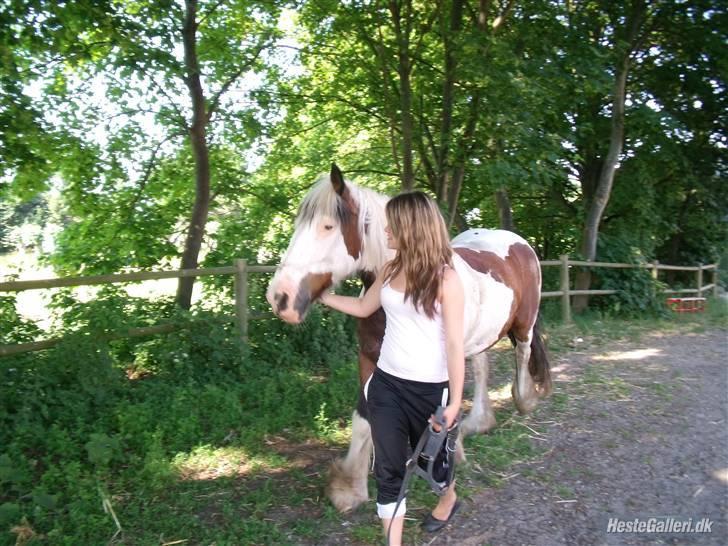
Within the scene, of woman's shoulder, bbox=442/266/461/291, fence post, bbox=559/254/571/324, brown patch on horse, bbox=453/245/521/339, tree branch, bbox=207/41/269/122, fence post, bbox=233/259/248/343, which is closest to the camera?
woman's shoulder, bbox=442/266/461/291

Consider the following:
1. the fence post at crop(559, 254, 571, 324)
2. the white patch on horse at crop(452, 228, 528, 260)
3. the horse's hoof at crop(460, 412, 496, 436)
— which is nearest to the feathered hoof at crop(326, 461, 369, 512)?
the horse's hoof at crop(460, 412, 496, 436)

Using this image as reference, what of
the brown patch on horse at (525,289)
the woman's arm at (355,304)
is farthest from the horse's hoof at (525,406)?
the woman's arm at (355,304)

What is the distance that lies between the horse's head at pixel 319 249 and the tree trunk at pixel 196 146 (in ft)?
14.6

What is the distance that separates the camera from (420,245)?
7.88 ft

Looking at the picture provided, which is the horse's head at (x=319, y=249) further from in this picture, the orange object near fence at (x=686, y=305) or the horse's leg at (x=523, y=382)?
the orange object near fence at (x=686, y=305)

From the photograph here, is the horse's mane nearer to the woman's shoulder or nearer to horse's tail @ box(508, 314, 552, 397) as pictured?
the woman's shoulder

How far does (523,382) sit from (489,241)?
1.40 meters

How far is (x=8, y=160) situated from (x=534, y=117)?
22.1ft

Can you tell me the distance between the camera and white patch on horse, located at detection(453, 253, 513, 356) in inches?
137

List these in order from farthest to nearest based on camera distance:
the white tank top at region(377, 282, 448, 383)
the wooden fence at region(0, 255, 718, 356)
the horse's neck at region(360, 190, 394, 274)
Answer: the wooden fence at region(0, 255, 718, 356)
the horse's neck at region(360, 190, 394, 274)
the white tank top at region(377, 282, 448, 383)

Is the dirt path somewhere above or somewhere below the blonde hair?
below

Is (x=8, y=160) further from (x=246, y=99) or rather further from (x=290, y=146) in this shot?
(x=290, y=146)

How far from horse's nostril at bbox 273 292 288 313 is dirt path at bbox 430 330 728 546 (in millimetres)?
1587

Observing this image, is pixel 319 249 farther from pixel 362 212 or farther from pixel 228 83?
pixel 228 83
